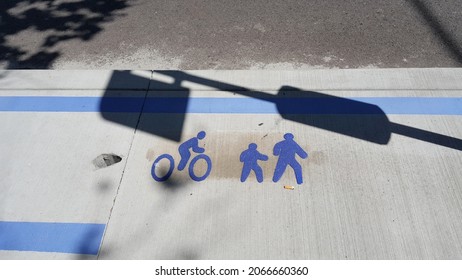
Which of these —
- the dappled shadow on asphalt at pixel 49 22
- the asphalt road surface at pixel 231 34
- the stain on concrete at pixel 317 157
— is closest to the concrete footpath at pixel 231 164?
the stain on concrete at pixel 317 157

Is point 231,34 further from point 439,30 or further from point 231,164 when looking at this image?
point 439,30

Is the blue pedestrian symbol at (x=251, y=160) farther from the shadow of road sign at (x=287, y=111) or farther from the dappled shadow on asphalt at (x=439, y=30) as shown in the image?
the dappled shadow on asphalt at (x=439, y=30)

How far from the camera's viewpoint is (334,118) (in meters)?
4.83

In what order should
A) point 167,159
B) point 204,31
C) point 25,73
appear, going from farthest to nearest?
point 204,31
point 25,73
point 167,159

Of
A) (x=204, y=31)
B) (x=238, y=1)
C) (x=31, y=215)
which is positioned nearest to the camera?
(x=31, y=215)

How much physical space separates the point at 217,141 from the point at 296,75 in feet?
4.99

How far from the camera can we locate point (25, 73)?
571 cm

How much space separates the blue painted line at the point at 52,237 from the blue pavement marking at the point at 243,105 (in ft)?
5.29

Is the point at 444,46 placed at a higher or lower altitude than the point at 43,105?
higher

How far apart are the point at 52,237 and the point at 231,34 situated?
3.76 meters

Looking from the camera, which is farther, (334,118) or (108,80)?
(108,80)

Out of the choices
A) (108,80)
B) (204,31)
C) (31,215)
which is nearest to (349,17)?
(204,31)

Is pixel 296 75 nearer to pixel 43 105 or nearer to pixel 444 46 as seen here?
pixel 444 46

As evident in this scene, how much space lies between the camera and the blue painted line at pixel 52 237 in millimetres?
3857
